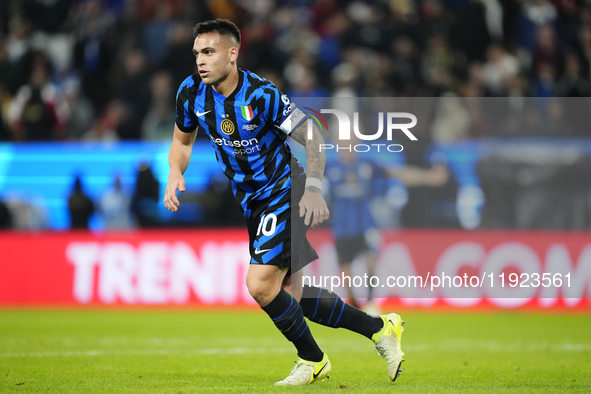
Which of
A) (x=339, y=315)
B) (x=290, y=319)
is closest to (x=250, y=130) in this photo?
(x=290, y=319)

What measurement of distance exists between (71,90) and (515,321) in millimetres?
8336

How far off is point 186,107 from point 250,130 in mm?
488

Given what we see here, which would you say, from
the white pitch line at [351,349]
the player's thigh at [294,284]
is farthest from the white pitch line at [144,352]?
the player's thigh at [294,284]

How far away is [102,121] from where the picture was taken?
1247 cm

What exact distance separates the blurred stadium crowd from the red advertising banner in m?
2.23

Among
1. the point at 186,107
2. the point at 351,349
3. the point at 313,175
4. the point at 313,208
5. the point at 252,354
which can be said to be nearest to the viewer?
the point at 313,208

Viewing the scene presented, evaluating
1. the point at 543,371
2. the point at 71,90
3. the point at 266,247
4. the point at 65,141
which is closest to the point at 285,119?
the point at 266,247

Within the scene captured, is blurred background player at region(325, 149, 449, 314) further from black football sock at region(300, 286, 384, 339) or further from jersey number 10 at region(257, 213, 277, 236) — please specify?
jersey number 10 at region(257, 213, 277, 236)

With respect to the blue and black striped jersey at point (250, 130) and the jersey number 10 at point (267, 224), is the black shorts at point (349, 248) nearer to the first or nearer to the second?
the blue and black striped jersey at point (250, 130)

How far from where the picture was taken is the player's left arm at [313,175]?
4223 millimetres

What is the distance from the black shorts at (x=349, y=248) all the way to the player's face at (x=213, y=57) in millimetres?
4362

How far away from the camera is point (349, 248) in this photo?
8578mm

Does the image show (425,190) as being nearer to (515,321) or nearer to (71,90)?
(515,321)

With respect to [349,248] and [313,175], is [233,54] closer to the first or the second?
[313,175]
